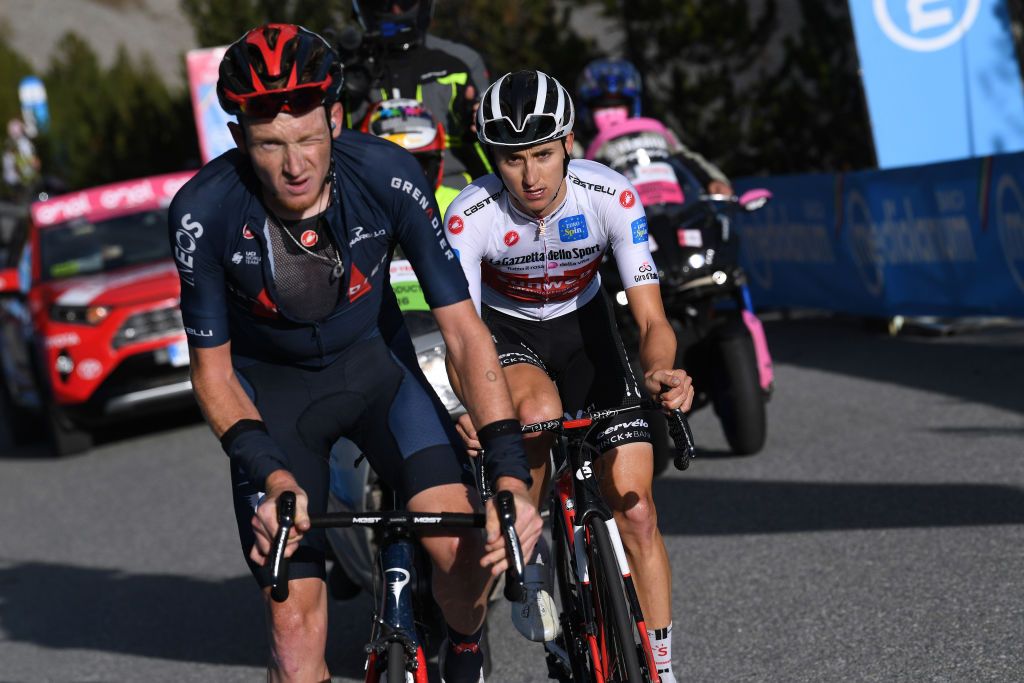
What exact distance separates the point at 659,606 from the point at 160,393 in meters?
9.55

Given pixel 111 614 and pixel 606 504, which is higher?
pixel 606 504

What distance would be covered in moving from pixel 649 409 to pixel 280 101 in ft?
4.58

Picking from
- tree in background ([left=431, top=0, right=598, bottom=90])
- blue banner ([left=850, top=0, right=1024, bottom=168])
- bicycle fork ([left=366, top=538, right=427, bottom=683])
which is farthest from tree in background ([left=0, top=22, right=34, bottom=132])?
bicycle fork ([left=366, top=538, right=427, bottom=683])

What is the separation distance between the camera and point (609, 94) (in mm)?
10570

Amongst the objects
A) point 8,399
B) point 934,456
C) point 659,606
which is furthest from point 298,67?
point 8,399

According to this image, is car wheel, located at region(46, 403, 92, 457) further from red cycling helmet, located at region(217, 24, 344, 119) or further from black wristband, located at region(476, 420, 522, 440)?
black wristband, located at region(476, 420, 522, 440)

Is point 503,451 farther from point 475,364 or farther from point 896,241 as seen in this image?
point 896,241

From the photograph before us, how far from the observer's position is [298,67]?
4.21 metres

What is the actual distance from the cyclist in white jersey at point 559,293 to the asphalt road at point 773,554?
3.40ft

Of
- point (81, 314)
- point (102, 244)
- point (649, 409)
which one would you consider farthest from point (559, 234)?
point (102, 244)

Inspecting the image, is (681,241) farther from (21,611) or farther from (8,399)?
(8,399)

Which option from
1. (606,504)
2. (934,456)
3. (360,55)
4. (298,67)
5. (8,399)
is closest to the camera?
(298,67)

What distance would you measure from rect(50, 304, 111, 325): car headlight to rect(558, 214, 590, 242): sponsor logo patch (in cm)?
918

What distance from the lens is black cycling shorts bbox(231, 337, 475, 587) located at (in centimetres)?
462
